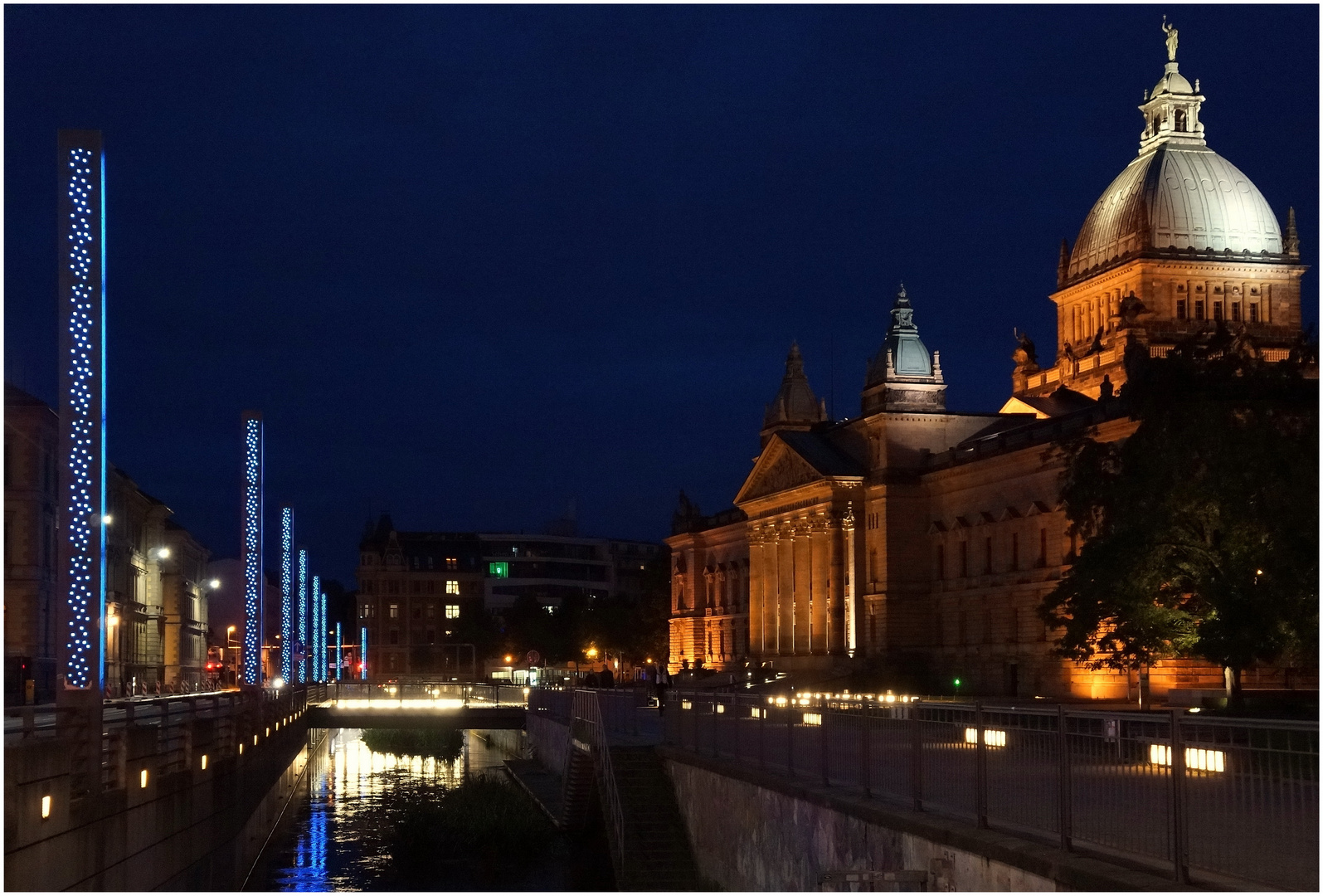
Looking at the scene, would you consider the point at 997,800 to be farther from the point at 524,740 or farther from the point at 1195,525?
the point at 524,740

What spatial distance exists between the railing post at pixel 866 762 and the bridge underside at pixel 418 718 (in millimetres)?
46097

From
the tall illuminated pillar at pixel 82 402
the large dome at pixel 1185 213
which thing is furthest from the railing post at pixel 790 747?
the large dome at pixel 1185 213

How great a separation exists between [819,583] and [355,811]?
63.4m

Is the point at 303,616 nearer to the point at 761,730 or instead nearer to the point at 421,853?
the point at 421,853

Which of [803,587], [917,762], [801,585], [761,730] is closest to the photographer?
[917,762]

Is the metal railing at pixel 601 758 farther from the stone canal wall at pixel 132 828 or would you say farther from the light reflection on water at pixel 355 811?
the stone canal wall at pixel 132 828

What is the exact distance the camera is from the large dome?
121 m

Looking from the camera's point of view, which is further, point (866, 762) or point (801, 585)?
point (801, 585)

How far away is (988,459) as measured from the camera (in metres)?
97.6

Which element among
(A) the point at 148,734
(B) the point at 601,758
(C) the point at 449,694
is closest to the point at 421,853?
(B) the point at 601,758

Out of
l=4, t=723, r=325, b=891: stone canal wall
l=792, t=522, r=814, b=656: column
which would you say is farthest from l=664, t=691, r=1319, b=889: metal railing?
l=792, t=522, r=814, b=656: column

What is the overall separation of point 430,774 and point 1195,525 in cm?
3504

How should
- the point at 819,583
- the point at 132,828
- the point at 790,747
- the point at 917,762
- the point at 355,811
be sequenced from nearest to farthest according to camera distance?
1. the point at 917,762
2. the point at 132,828
3. the point at 790,747
4. the point at 355,811
5. the point at 819,583

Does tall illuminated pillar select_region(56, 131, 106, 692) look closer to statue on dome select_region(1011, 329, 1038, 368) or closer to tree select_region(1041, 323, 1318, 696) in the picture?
tree select_region(1041, 323, 1318, 696)
